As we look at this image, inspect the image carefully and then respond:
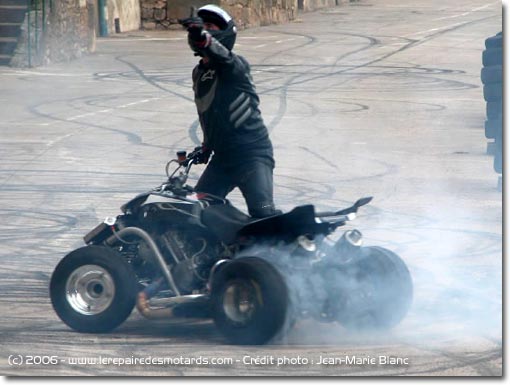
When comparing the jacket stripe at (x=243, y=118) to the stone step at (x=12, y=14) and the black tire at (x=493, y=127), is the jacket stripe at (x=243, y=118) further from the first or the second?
the stone step at (x=12, y=14)

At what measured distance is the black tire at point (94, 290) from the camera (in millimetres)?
7500

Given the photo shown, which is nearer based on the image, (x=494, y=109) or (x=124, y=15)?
(x=494, y=109)

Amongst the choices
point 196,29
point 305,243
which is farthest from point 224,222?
point 196,29

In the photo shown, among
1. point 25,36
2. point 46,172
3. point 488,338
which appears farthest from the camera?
point 25,36

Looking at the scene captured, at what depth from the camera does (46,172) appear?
567 inches

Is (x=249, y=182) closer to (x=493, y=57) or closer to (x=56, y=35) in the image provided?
(x=493, y=57)

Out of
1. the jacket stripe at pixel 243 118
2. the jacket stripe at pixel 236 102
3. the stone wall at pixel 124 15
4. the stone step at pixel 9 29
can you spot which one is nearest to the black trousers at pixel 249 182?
the jacket stripe at pixel 243 118

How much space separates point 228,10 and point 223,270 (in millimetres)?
27970

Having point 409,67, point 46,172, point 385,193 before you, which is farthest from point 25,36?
point 385,193

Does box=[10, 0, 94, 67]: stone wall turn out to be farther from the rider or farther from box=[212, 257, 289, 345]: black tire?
box=[212, 257, 289, 345]: black tire

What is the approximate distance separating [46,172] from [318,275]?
Answer: 25.2 ft

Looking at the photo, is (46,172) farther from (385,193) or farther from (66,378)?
(66,378)

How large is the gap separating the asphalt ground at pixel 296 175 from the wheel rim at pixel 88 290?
0.62ft

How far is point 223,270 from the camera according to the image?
23.8ft
